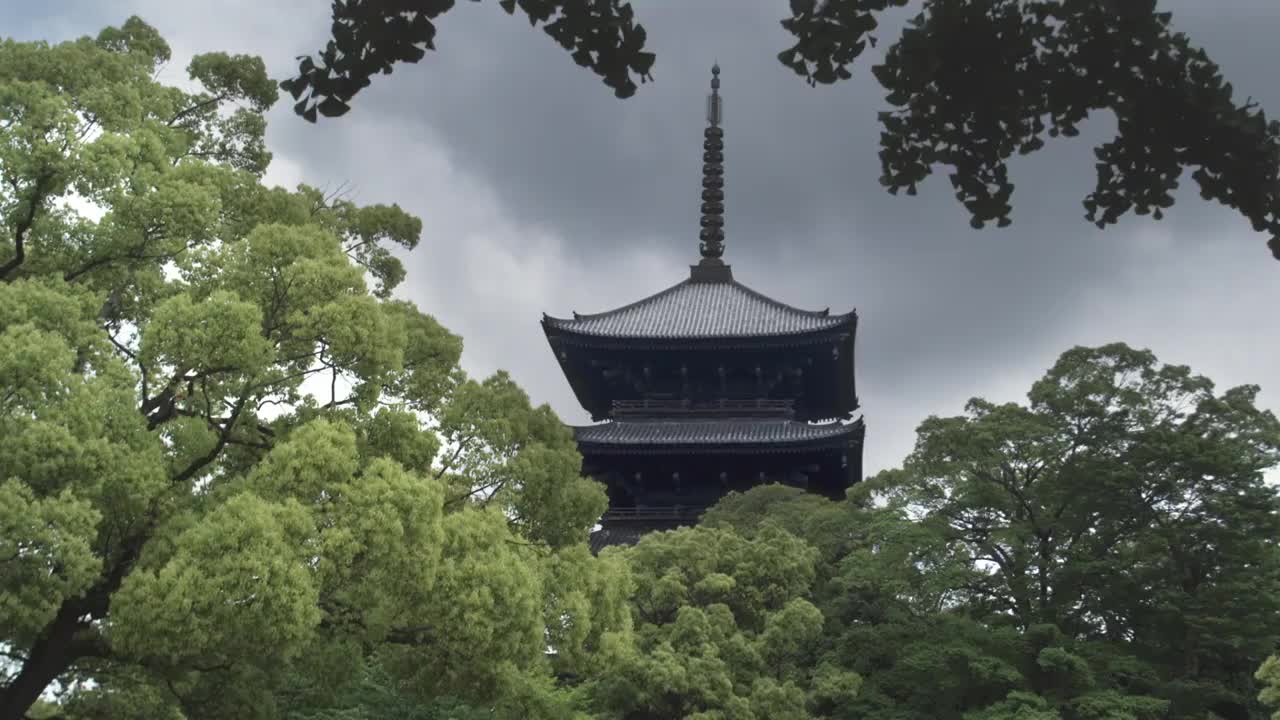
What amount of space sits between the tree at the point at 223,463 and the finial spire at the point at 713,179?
23.5m

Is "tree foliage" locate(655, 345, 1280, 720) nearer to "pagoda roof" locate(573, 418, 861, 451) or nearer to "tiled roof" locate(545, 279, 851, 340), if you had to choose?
"pagoda roof" locate(573, 418, 861, 451)

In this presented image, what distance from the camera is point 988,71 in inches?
103

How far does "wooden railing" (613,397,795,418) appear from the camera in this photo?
27078 mm

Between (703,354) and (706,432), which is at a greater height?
(703,354)

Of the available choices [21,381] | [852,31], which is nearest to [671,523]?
[21,381]

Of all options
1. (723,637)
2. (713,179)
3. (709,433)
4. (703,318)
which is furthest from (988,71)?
(713,179)

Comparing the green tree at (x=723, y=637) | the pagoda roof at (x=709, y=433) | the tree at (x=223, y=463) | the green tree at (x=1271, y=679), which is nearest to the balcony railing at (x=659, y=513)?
the pagoda roof at (x=709, y=433)

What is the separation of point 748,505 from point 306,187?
11.0 meters

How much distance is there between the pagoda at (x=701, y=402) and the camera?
85.0ft

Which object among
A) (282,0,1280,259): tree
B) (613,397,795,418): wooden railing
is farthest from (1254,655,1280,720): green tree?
(282,0,1280,259): tree

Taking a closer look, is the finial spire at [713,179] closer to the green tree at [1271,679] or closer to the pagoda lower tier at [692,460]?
the pagoda lower tier at [692,460]

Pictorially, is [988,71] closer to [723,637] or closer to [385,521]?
[385,521]

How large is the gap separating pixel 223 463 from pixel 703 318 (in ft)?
61.1

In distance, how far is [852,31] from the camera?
2.58 metres
